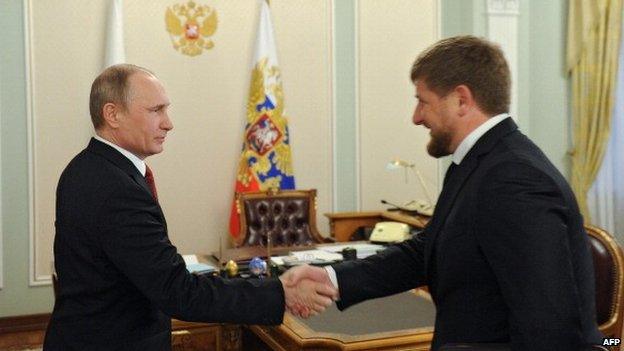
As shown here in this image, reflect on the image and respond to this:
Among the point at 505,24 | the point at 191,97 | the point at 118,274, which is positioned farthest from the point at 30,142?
the point at 505,24

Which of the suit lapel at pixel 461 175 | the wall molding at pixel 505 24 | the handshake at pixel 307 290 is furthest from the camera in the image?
the wall molding at pixel 505 24

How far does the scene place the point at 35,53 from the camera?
4.72m

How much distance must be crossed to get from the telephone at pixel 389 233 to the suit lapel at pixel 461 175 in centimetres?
195

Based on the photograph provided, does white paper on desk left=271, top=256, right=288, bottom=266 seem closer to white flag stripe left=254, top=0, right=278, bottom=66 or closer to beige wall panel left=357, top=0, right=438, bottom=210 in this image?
white flag stripe left=254, top=0, right=278, bottom=66

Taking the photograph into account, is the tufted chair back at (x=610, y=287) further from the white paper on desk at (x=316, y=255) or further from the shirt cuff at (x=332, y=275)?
the white paper on desk at (x=316, y=255)

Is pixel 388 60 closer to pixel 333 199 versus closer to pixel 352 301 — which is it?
pixel 333 199

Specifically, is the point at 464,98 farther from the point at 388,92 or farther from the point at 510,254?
the point at 388,92

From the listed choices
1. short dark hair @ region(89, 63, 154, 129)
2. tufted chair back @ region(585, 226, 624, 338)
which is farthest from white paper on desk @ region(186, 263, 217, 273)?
tufted chair back @ region(585, 226, 624, 338)

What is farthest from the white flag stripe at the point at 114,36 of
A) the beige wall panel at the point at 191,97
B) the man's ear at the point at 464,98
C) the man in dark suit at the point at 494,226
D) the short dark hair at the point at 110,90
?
the man's ear at the point at 464,98

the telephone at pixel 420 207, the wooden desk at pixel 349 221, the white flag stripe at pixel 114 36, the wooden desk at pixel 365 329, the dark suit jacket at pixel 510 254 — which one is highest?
the white flag stripe at pixel 114 36

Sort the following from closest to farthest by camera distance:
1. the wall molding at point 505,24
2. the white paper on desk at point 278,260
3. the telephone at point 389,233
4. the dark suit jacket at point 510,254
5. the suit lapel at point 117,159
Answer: the dark suit jacket at point 510,254 → the suit lapel at point 117,159 → the white paper on desk at point 278,260 → the telephone at point 389,233 → the wall molding at point 505,24

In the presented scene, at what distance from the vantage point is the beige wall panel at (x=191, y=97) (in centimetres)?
478

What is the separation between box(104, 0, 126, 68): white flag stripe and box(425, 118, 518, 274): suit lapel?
11.7 feet

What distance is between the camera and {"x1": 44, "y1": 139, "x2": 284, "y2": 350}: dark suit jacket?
1.73 meters
